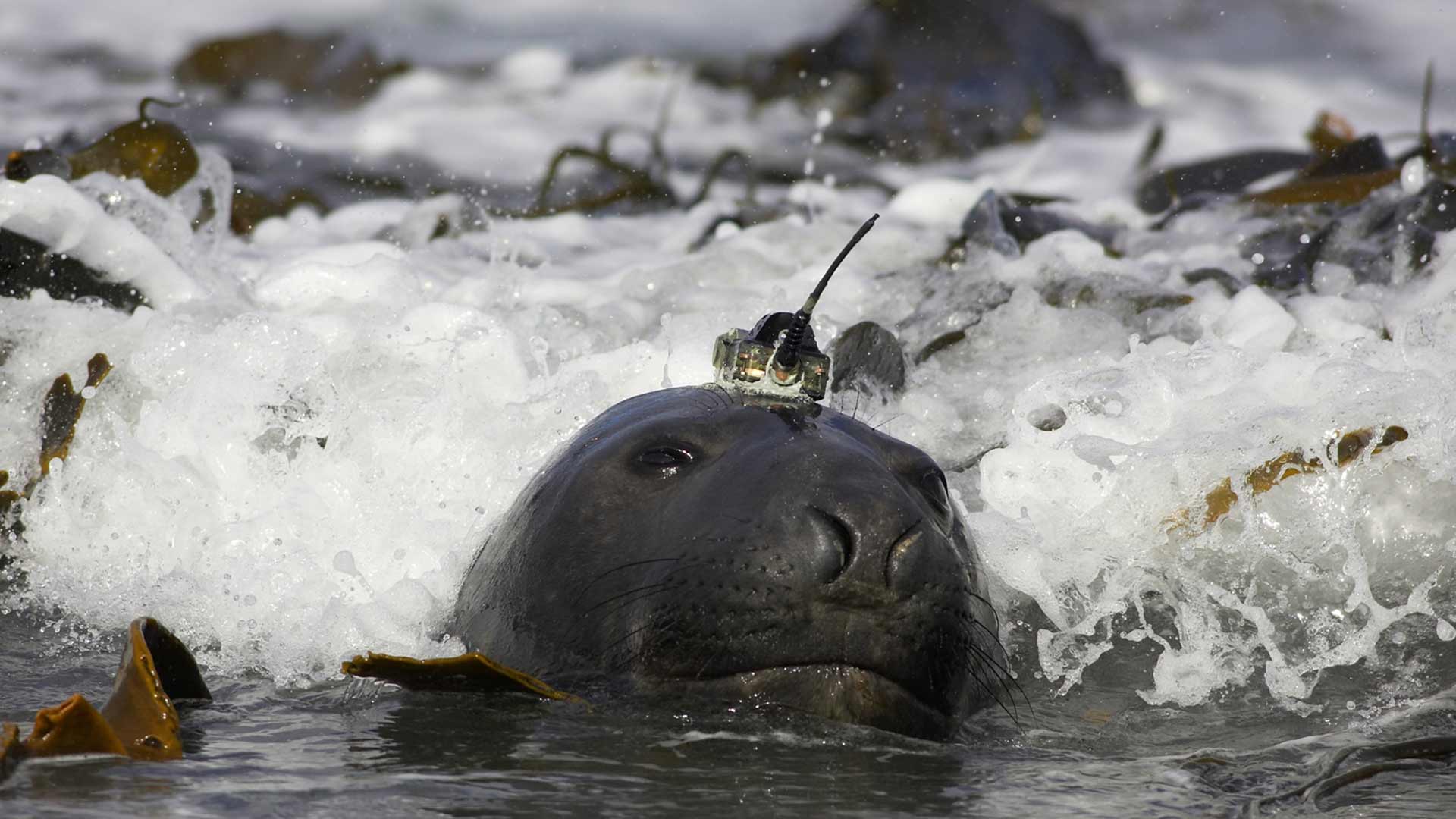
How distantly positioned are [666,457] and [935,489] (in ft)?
1.88

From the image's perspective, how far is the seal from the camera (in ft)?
10.5

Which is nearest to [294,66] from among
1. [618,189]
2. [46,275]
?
[618,189]

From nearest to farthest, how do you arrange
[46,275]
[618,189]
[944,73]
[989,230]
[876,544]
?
[876,544], [46,275], [989,230], [618,189], [944,73]

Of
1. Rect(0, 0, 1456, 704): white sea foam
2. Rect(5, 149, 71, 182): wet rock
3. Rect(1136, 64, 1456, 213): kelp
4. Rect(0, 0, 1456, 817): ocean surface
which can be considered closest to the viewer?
Rect(0, 0, 1456, 817): ocean surface

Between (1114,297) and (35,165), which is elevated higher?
(35,165)

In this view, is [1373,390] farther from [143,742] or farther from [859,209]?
[859,209]

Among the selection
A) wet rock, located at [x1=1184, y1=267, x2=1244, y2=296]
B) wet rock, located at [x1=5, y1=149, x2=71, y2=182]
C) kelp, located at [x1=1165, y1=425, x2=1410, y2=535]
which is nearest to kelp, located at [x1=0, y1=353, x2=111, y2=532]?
wet rock, located at [x1=5, y1=149, x2=71, y2=182]

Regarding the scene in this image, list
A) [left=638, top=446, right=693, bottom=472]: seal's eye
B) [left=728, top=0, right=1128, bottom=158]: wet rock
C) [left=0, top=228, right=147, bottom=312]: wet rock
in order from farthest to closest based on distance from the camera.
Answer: [left=728, top=0, right=1128, bottom=158]: wet rock
[left=0, top=228, right=147, bottom=312]: wet rock
[left=638, top=446, right=693, bottom=472]: seal's eye

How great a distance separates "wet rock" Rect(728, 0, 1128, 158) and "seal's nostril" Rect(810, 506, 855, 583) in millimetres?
9795

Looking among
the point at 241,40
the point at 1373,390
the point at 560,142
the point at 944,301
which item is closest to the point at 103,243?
the point at 944,301

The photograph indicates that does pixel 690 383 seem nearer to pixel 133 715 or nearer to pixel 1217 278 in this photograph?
pixel 1217 278

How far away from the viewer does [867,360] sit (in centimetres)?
618

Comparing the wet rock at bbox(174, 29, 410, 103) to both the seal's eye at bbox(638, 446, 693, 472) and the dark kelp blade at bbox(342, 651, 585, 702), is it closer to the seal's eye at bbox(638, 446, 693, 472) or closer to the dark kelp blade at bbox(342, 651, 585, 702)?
the seal's eye at bbox(638, 446, 693, 472)

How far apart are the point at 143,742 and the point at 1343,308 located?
5208 millimetres
